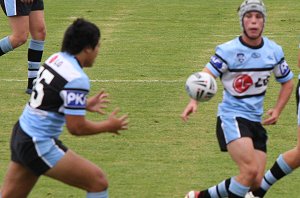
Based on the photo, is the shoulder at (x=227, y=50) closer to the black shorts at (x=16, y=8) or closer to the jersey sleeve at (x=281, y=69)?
the jersey sleeve at (x=281, y=69)

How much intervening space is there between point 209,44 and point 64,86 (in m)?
9.86

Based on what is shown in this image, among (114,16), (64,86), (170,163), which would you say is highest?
(64,86)

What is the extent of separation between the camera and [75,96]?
7613 millimetres

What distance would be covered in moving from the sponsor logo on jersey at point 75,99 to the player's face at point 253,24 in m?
1.87

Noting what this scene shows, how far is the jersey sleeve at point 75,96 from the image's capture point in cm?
760

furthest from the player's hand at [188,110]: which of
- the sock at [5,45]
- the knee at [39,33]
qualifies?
the sock at [5,45]

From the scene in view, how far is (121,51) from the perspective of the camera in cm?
1681

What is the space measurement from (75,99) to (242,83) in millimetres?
1761

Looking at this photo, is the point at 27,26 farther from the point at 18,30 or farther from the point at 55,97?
the point at 55,97

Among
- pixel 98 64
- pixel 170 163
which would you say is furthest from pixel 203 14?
pixel 170 163

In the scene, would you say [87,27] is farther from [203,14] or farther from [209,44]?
[203,14]

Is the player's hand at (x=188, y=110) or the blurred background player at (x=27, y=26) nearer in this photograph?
the player's hand at (x=188, y=110)

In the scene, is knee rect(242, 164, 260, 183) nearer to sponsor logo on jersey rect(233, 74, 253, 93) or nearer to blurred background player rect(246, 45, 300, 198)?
sponsor logo on jersey rect(233, 74, 253, 93)

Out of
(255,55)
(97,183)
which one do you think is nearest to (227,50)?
(255,55)
